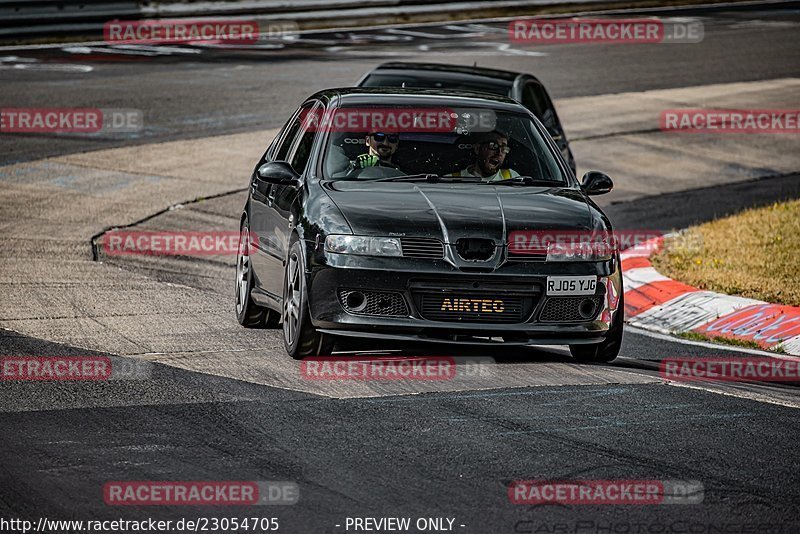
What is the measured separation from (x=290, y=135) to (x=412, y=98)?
1058 millimetres

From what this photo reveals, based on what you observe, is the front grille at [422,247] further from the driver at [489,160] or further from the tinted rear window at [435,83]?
the tinted rear window at [435,83]

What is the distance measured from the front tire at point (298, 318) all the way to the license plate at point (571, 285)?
127 cm

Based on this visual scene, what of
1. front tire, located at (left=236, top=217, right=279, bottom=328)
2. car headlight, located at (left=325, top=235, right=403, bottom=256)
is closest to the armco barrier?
front tire, located at (left=236, top=217, right=279, bottom=328)

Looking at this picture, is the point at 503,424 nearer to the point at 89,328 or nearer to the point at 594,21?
the point at 89,328

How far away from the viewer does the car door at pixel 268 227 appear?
9156mm

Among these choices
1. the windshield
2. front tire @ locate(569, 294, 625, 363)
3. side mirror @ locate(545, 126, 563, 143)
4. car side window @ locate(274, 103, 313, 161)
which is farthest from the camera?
side mirror @ locate(545, 126, 563, 143)

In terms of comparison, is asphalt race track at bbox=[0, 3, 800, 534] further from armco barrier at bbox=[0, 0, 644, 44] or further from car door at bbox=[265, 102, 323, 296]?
armco barrier at bbox=[0, 0, 644, 44]

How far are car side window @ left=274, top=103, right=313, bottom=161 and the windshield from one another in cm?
72

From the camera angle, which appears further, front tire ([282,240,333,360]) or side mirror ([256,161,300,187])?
side mirror ([256,161,300,187])

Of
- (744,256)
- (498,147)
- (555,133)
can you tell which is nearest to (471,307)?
(498,147)

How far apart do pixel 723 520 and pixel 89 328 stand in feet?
16.6

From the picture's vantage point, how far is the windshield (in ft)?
30.0

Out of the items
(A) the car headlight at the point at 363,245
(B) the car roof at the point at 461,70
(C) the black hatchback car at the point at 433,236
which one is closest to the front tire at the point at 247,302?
(C) the black hatchback car at the point at 433,236

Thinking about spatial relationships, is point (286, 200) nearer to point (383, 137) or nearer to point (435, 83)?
point (383, 137)
